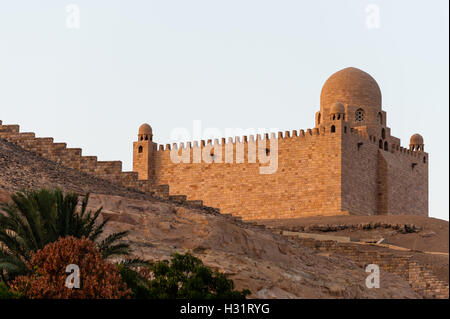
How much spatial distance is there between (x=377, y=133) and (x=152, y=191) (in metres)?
20.9

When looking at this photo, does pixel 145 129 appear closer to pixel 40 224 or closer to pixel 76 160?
pixel 76 160

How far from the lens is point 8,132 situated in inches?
1225

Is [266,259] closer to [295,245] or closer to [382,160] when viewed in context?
[295,245]

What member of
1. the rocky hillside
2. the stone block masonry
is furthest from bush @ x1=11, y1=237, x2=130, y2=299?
the stone block masonry

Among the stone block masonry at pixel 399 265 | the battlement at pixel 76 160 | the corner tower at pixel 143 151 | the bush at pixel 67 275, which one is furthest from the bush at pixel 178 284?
the corner tower at pixel 143 151

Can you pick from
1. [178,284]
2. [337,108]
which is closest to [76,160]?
[178,284]

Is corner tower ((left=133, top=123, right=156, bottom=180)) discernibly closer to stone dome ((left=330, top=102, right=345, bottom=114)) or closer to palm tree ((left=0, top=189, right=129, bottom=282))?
stone dome ((left=330, top=102, right=345, bottom=114))

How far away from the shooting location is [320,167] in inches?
1657

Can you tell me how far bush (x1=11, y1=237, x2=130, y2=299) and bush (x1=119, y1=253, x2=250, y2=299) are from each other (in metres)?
0.55

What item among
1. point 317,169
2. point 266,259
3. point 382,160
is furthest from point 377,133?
point 266,259

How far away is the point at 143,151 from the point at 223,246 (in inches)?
1021

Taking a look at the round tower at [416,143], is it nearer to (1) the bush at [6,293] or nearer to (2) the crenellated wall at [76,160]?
(2) the crenellated wall at [76,160]

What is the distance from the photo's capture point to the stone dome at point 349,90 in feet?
153

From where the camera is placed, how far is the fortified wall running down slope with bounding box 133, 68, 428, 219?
42000 millimetres
